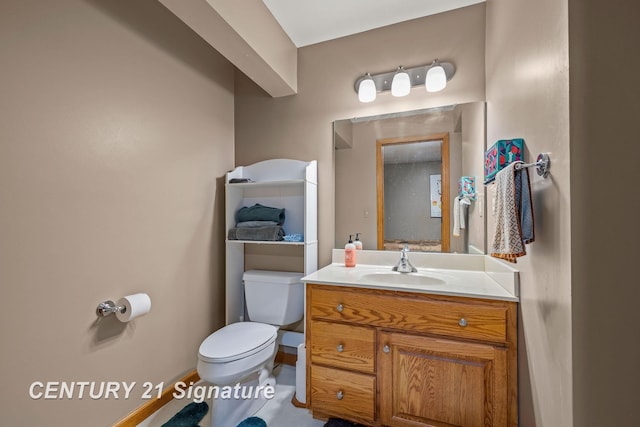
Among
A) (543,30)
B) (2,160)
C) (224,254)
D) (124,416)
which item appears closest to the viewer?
(543,30)

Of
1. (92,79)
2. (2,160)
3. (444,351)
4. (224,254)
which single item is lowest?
(444,351)

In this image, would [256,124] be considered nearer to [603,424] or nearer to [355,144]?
[355,144]

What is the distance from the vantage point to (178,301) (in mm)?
1847

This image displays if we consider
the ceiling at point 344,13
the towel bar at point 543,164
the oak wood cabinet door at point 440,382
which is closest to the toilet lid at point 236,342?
the oak wood cabinet door at point 440,382

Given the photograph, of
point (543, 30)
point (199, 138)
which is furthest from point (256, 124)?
point (543, 30)

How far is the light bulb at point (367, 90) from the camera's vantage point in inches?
75.4

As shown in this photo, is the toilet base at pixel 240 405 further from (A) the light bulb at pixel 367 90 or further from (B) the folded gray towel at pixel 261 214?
(A) the light bulb at pixel 367 90

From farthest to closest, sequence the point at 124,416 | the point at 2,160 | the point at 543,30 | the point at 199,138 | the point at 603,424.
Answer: the point at 199,138 < the point at 124,416 < the point at 2,160 < the point at 543,30 < the point at 603,424

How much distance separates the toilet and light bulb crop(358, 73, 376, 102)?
1.37m

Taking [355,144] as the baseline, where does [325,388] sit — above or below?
below

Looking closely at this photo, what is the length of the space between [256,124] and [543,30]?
1.91 metres

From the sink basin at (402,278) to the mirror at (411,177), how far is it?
24 cm

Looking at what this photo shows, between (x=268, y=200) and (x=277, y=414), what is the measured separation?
1462 millimetres

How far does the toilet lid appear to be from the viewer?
147 cm
